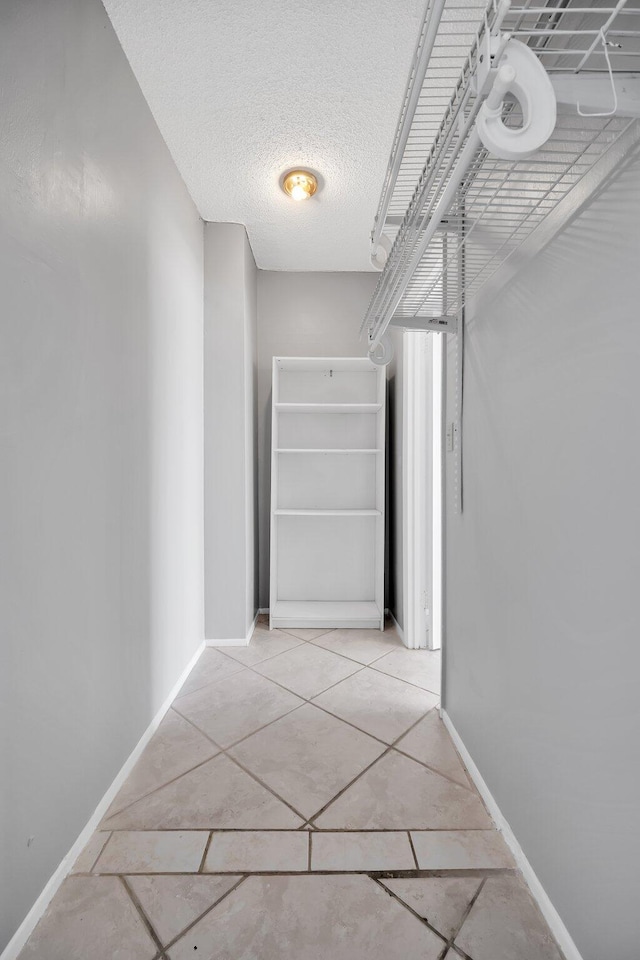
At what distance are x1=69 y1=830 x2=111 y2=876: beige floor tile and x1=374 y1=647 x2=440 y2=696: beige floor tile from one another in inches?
50.7

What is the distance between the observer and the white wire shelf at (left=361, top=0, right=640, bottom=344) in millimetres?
644

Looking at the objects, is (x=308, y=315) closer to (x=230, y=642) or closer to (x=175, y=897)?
(x=230, y=642)

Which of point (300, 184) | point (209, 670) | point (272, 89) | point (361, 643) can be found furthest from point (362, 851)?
point (300, 184)

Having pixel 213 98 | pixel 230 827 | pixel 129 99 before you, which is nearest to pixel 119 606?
pixel 230 827

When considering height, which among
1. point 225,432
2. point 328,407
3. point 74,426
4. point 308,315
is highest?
point 308,315

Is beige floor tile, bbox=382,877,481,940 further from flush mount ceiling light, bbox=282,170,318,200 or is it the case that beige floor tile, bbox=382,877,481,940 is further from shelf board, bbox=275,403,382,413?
flush mount ceiling light, bbox=282,170,318,200

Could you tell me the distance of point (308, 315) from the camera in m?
3.02

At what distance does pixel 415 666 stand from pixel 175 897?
1.43 metres

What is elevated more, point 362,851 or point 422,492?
point 422,492

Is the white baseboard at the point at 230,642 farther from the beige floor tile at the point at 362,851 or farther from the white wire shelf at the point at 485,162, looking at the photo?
the white wire shelf at the point at 485,162

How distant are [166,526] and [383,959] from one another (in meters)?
1.43

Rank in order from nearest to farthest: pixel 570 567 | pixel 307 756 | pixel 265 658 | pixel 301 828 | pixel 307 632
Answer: pixel 570 567
pixel 301 828
pixel 307 756
pixel 265 658
pixel 307 632

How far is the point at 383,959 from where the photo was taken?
2.88 feet

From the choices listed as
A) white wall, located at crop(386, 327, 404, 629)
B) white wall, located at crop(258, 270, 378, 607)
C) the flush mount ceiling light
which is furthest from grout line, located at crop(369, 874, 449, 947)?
the flush mount ceiling light
